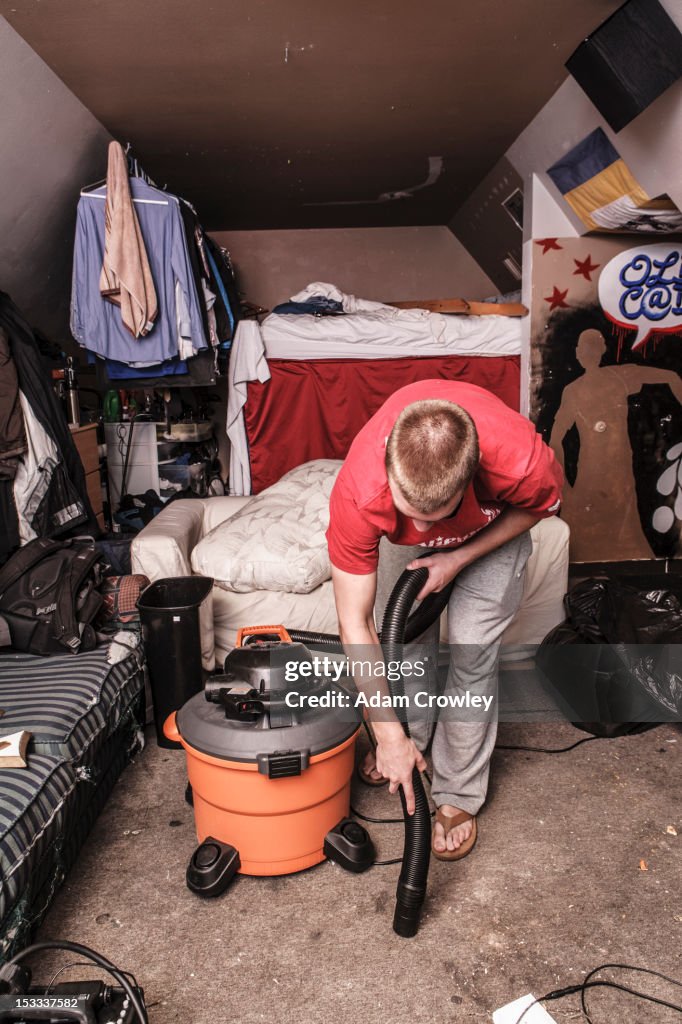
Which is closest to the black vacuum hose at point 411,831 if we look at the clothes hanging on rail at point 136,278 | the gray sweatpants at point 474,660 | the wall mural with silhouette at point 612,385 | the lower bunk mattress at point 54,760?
the gray sweatpants at point 474,660

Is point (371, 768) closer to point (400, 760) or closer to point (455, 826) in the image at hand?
point (455, 826)

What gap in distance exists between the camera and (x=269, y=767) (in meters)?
1.30

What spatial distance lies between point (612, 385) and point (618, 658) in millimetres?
1808

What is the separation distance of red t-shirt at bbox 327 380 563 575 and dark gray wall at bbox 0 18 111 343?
180 cm

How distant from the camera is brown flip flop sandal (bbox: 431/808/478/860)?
151cm

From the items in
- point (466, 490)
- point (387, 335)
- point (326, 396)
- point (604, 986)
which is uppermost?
point (387, 335)

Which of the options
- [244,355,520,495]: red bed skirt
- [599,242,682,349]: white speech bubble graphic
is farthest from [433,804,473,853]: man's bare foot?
[599,242,682,349]: white speech bubble graphic

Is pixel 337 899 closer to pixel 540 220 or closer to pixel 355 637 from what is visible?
pixel 355 637

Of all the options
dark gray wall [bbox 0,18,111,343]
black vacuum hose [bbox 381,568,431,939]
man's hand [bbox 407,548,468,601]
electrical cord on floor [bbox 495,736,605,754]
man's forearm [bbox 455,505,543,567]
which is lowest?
electrical cord on floor [bbox 495,736,605,754]

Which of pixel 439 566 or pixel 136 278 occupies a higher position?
pixel 136 278

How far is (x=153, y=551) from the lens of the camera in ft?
7.14

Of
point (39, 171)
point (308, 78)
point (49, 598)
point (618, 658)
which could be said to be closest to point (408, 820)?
point (618, 658)

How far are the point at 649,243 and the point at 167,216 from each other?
224 centimetres

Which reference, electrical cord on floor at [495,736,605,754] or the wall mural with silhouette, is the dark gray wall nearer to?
the wall mural with silhouette
